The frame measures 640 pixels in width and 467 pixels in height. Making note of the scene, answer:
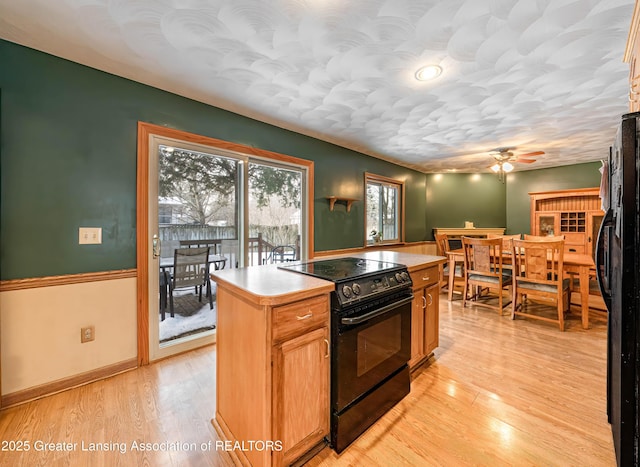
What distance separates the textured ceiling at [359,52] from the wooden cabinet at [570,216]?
8.42ft

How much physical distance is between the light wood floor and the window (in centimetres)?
267

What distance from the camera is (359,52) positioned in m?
1.92

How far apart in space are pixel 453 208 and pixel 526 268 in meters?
3.00

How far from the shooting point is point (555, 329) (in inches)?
124

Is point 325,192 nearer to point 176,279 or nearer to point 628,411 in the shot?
point 176,279

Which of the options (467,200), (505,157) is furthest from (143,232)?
(467,200)

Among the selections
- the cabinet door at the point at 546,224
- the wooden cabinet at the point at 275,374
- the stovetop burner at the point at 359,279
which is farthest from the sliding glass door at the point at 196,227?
the cabinet door at the point at 546,224

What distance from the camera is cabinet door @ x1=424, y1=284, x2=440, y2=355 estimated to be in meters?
2.29

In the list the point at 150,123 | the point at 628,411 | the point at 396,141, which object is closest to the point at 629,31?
the point at 628,411

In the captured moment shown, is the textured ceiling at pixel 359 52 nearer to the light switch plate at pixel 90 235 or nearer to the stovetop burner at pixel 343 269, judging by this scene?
the light switch plate at pixel 90 235

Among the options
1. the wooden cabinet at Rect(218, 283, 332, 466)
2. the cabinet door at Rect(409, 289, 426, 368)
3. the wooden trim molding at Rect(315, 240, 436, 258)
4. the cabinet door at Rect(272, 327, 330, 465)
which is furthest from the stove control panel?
the wooden trim molding at Rect(315, 240, 436, 258)

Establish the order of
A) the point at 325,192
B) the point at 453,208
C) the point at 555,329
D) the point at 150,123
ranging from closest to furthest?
the point at 150,123
the point at 555,329
the point at 325,192
the point at 453,208

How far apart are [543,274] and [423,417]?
2.59 meters

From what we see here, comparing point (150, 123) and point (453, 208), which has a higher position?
point (150, 123)
